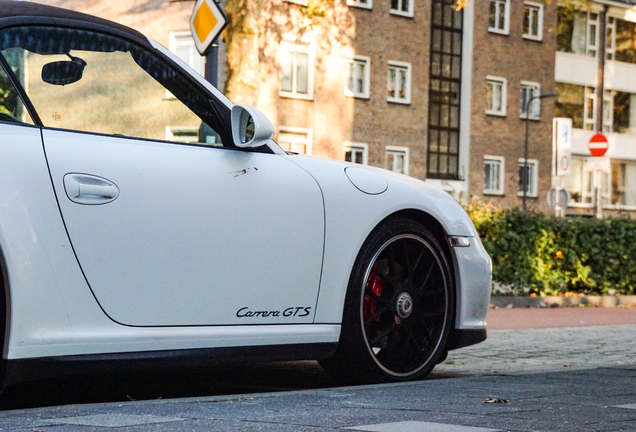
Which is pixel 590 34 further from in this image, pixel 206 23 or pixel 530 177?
pixel 206 23

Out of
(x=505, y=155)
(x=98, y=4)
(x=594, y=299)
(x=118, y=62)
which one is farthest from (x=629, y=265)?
(x=505, y=155)

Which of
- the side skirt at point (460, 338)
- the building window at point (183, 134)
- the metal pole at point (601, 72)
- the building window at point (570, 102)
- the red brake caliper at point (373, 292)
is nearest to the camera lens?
the building window at point (183, 134)

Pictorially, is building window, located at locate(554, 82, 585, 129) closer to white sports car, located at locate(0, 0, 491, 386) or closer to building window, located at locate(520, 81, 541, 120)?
building window, located at locate(520, 81, 541, 120)

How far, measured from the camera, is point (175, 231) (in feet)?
14.0

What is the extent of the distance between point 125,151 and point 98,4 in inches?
500

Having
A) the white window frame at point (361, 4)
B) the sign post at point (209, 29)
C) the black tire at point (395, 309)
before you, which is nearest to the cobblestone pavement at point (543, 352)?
the black tire at point (395, 309)

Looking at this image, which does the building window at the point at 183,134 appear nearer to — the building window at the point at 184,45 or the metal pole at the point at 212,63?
the metal pole at the point at 212,63

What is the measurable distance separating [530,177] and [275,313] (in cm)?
4004

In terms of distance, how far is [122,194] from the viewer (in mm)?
4098

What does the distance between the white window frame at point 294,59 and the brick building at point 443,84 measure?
0.05m

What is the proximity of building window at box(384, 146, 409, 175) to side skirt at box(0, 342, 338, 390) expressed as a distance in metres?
33.6

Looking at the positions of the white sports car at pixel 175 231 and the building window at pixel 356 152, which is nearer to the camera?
the white sports car at pixel 175 231

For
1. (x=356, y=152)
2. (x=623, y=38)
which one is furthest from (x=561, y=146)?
(x=623, y=38)

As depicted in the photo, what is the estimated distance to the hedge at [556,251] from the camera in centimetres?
1647
